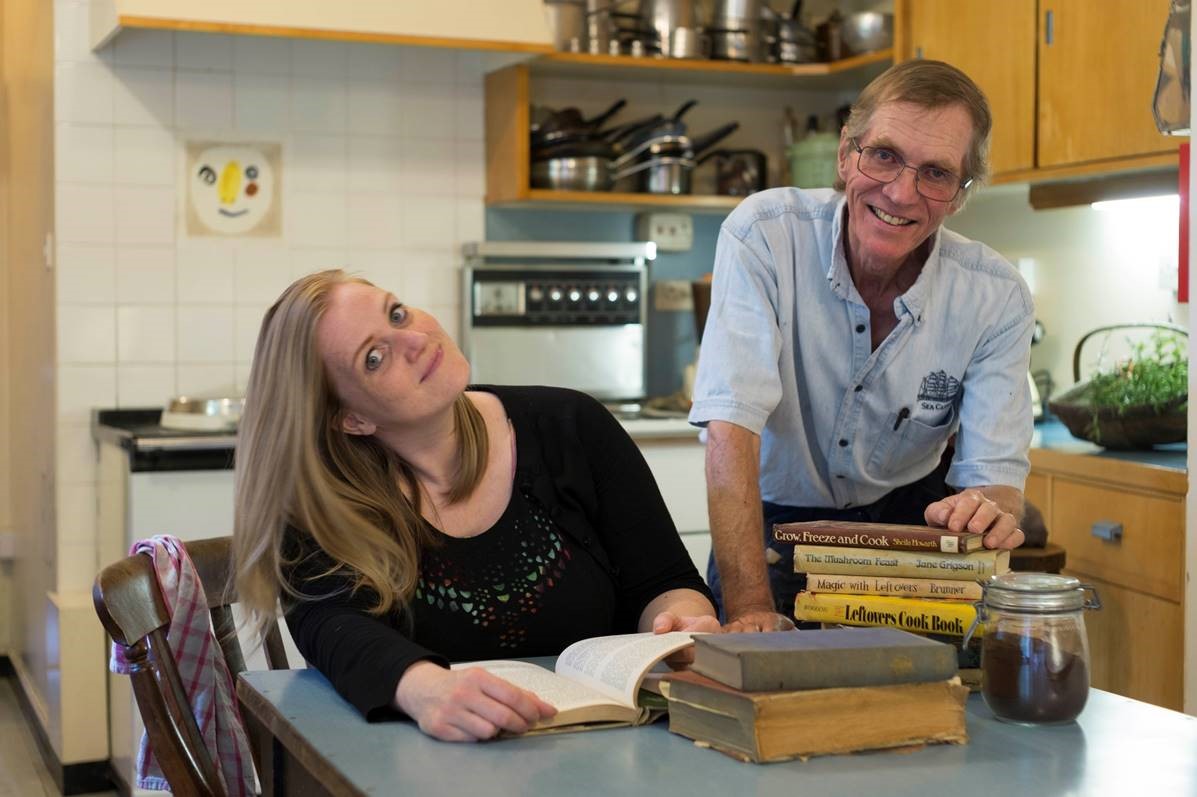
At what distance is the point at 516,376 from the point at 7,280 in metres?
1.84

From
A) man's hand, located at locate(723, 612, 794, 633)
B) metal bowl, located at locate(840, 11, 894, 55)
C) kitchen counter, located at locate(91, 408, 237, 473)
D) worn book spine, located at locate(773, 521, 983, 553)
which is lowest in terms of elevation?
man's hand, located at locate(723, 612, 794, 633)

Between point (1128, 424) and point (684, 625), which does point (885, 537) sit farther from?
point (1128, 424)

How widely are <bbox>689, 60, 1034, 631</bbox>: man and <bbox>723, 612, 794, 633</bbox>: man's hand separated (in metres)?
0.14

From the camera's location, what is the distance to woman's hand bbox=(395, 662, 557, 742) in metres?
1.34

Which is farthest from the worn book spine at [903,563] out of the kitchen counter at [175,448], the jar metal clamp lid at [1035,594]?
the kitchen counter at [175,448]

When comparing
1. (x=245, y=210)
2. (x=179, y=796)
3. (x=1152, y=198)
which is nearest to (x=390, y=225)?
(x=245, y=210)

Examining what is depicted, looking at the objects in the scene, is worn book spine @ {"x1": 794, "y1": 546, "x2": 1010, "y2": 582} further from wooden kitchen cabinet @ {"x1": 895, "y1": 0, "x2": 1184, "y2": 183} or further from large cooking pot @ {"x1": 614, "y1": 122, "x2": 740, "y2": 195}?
large cooking pot @ {"x1": 614, "y1": 122, "x2": 740, "y2": 195}

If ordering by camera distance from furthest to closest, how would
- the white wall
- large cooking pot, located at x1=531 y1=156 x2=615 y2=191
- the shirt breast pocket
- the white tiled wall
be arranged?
large cooking pot, located at x1=531 y1=156 x2=615 y2=191 < the white tiled wall < the white wall < the shirt breast pocket

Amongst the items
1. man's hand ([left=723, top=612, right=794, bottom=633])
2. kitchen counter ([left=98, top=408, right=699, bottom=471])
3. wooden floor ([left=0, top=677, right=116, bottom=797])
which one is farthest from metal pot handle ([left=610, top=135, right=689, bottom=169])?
man's hand ([left=723, top=612, right=794, bottom=633])

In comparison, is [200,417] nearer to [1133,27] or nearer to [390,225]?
[390,225]

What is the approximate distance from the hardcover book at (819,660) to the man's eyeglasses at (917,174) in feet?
2.50

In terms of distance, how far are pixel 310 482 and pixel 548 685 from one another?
0.42 m

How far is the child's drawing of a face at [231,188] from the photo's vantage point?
13.0 feet

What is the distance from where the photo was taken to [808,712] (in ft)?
4.17
